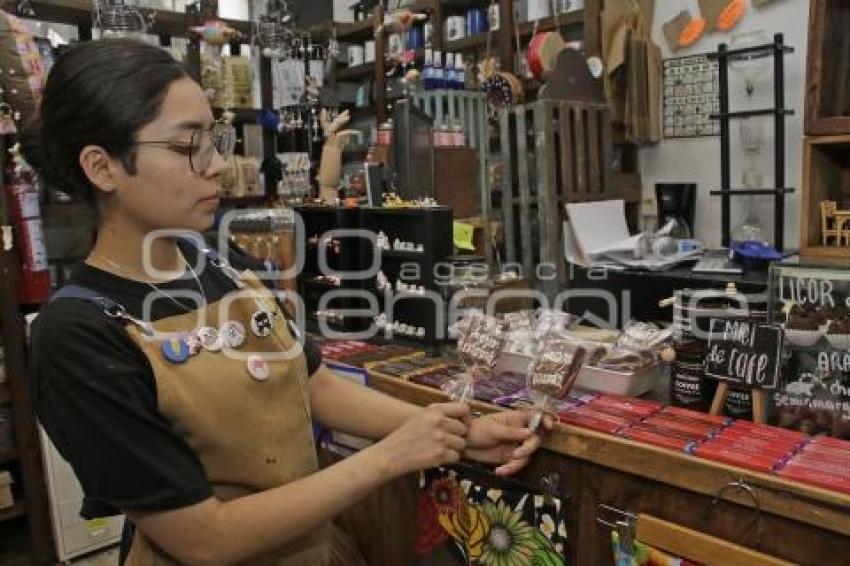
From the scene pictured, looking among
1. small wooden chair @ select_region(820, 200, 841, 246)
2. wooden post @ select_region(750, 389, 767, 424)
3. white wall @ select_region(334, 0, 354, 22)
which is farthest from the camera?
white wall @ select_region(334, 0, 354, 22)

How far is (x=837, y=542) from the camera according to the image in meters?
0.99

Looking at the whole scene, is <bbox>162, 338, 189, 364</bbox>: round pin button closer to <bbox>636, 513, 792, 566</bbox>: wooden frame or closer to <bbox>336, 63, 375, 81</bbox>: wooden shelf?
<bbox>636, 513, 792, 566</bbox>: wooden frame

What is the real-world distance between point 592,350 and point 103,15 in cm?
245

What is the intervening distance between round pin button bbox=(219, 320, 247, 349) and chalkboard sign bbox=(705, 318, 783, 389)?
862 mm

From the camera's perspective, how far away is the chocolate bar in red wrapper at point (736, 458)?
3.48ft

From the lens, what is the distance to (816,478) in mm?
1017

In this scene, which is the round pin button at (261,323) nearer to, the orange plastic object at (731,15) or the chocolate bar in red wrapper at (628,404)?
the chocolate bar in red wrapper at (628,404)

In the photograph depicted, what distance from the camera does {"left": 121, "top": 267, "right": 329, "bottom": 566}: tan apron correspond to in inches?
40.8

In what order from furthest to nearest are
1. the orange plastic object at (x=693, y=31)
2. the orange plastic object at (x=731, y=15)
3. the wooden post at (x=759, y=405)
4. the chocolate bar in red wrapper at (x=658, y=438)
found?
the orange plastic object at (x=693, y=31)
the orange plastic object at (x=731, y=15)
the wooden post at (x=759, y=405)
the chocolate bar in red wrapper at (x=658, y=438)

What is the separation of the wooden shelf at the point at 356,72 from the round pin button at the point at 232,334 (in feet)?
11.8

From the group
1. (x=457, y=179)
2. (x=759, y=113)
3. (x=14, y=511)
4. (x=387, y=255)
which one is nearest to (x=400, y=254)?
(x=387, y=255)

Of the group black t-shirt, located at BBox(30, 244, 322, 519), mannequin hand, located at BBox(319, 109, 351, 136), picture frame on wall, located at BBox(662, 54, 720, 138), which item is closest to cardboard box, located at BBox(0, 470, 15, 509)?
mannequin hand, located at BBox(319, 109, 351, 136)

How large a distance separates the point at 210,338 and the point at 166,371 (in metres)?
0.11

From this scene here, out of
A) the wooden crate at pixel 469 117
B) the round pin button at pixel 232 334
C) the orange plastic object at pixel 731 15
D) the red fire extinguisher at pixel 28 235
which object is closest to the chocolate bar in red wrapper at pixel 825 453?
the round pin button at pixel 232 334
